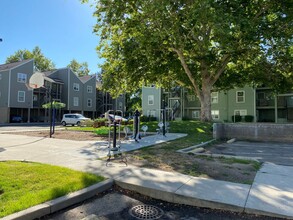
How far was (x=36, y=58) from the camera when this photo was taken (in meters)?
62.6

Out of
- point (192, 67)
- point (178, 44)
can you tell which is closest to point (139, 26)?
point (178, 44)

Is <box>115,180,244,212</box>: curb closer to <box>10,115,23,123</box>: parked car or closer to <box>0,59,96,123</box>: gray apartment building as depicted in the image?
<box>0,59,96,123</box>: gray apartment building

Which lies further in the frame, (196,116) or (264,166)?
(196,116)

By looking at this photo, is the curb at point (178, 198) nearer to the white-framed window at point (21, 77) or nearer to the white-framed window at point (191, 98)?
the white-framed window at point (191, 98)

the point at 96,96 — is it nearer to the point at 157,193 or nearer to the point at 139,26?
the point at 139,26

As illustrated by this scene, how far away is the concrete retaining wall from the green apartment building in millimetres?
16691

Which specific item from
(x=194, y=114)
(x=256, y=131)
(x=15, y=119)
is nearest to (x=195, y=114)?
(x=194, y=114)

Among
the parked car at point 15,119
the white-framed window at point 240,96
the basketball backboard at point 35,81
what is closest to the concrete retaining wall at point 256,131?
the basketball backboard at point 35,81

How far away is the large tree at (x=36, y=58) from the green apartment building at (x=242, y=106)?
3905cm

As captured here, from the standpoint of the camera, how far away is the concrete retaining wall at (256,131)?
44.8 ft

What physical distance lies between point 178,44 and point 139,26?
113 inches

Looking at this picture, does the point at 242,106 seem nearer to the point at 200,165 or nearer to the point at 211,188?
the point at 200,165

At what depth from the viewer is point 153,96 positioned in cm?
4247

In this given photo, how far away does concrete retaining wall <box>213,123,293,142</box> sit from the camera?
44.8 feet
